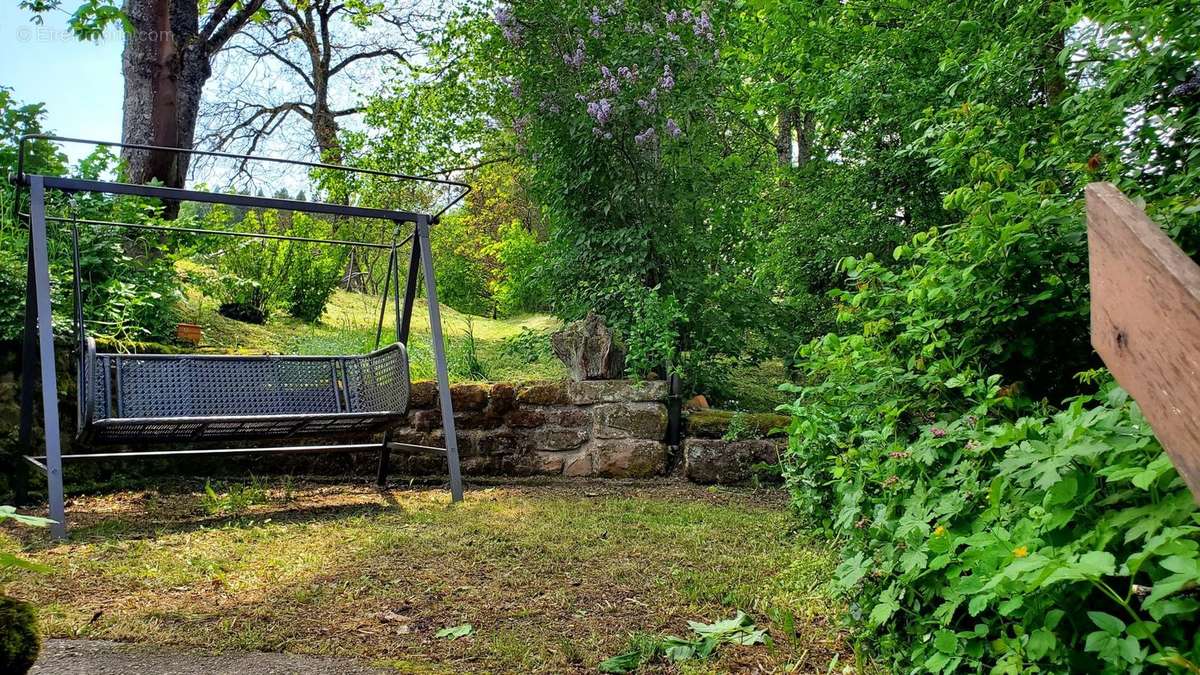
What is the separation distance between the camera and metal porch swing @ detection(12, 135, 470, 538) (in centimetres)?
302

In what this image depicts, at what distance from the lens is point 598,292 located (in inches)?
186

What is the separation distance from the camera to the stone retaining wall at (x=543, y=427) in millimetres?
4312

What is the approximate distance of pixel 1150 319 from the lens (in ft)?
Result: 2.69

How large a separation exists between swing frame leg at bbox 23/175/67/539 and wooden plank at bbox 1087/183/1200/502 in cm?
320

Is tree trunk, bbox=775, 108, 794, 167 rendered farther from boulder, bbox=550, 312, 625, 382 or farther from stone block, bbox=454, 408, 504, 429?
stone block, bbox=454, 408, 504, 429

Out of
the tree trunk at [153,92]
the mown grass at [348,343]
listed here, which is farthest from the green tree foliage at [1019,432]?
the tree trunk at [153,92]

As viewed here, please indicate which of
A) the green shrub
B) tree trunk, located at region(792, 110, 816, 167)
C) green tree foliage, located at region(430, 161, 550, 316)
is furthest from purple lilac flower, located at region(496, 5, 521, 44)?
the green shrub

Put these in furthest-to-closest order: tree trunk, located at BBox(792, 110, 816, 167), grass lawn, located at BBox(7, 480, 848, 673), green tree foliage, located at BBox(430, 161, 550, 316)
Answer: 1. green tree foliage, located at BBox(430, 161, 550, 316)
2. tree trunk, located at BBox(792, 110, 816, 167)
3. grass lawn, located at BBox(7, 480, 848, 673)

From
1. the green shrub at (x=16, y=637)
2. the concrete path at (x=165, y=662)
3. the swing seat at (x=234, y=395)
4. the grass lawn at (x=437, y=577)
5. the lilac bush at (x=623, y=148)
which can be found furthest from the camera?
the lilac bush at (x=623, y=148)

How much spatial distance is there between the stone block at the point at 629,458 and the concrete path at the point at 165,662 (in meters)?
2.63

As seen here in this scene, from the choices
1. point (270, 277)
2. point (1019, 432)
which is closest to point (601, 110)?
point (270, 277)

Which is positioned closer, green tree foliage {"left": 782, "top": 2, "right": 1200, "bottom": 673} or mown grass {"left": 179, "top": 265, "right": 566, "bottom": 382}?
green tree foliage {"left": 782, "top": 2, "right": 1200, "bottom": 673}

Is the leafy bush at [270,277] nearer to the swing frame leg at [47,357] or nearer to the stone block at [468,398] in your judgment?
the stone block at [468,398]

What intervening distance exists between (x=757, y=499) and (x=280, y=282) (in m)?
4.67
